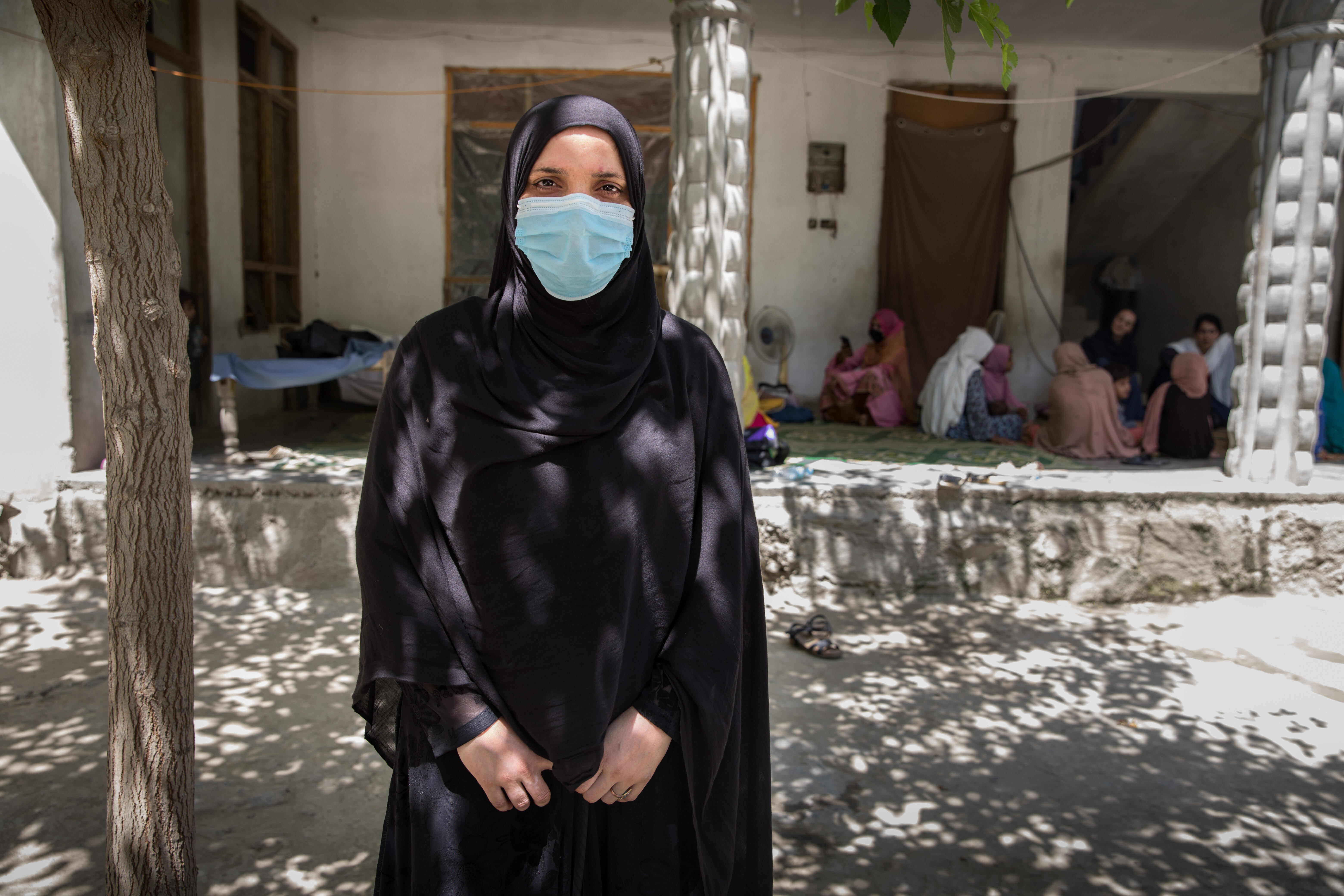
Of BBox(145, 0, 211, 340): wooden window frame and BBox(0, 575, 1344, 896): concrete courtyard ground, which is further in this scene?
BBox(145, 0, 211, 340): wooden window frame

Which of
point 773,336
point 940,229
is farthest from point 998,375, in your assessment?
point 773,336

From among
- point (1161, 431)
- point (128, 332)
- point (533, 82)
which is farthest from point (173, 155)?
point (1161, 431)

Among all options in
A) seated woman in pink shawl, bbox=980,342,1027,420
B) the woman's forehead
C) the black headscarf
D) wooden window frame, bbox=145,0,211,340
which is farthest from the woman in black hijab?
the black headscarf

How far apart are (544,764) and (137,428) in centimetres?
102

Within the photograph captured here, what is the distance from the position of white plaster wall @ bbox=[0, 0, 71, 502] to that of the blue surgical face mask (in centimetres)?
426

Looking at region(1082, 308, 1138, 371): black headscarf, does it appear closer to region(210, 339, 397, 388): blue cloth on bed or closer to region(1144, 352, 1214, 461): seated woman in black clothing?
region(1144, 352, 1214, 461): seated woman in black clothing

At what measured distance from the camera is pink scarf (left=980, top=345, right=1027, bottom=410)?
748 cm

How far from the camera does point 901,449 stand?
6617mm

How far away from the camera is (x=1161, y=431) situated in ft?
21.2

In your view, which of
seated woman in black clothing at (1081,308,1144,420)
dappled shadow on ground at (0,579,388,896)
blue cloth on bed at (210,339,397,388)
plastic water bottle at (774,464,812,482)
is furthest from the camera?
seated woman in black clothing at (1081,308,1144,420)

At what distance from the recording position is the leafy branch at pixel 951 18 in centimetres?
154

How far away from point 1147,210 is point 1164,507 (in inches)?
272

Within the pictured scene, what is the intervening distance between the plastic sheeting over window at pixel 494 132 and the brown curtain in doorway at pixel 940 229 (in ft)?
6.71

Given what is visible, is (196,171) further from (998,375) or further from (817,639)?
(998,375)
